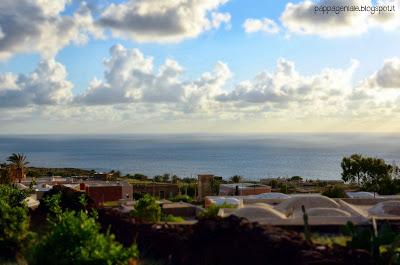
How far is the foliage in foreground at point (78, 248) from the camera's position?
8.17 metres

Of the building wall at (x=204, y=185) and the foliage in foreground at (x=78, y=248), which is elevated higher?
the foliage in foreground at (x=78, y=248)

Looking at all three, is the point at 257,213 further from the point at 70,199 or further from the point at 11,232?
the point at 11,232

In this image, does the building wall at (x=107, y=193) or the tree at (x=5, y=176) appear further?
the tree at (x=5, y=176)

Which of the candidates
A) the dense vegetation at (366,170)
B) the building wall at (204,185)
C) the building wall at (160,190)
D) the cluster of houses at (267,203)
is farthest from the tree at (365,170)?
the building wall at (204,185)

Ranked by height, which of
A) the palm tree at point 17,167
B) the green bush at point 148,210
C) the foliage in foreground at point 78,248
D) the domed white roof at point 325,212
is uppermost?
the palm tree at point 17,167

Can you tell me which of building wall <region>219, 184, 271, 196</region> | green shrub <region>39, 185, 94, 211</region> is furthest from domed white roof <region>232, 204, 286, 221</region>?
building wall <region>219, 184, 271, 196</region>

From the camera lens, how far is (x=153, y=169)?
557 ft

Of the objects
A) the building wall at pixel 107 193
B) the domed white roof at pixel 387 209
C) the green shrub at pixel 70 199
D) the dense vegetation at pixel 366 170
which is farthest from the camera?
the dense vegetation at pixel 366 170

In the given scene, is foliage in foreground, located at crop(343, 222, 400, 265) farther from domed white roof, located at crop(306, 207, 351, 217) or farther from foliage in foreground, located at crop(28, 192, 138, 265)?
domed white roof, located at crop(306, 207, 351, 217)

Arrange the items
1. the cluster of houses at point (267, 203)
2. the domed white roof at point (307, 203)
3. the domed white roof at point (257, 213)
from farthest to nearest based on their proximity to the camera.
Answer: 1. the domed white roof at point (307, 203)
2. the domed white roof at point (257, 213)
3. the cluster of houses at point (267, 203)

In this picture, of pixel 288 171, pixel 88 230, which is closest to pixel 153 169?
pixel 288 171

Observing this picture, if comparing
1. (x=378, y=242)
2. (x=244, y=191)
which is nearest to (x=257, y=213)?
(x=378, y=242)

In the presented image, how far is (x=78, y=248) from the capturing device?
8367 mm

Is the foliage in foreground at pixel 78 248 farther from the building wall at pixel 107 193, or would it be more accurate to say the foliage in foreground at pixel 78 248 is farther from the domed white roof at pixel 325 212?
the building wall at pixel 107 193
